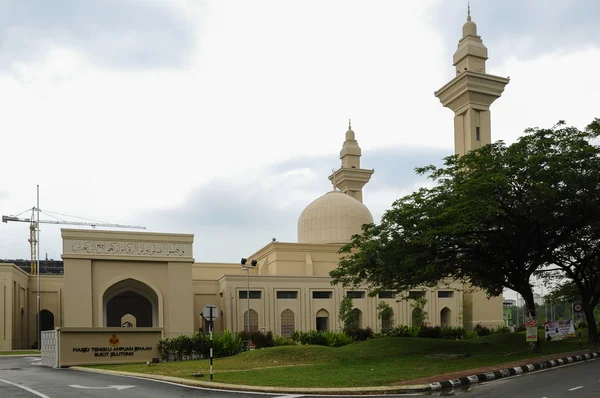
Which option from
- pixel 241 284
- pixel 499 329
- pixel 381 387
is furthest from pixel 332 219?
pixel 381 387

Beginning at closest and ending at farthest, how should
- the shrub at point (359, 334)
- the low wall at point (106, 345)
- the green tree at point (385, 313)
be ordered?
the low wall at point (106, 345), the shrub at point (359, 334), the green tree at point (385, 313)

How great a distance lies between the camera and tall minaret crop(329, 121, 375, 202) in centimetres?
6856

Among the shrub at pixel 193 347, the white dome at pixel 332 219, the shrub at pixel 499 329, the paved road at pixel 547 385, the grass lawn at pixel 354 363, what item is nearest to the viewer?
the paved road at pixel 547 385

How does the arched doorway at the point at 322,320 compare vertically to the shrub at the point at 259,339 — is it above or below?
below

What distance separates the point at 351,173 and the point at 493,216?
148 feet

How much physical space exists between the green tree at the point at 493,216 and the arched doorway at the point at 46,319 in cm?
3411

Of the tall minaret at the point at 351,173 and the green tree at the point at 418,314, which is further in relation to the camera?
the tall minaret at the point at 351,173

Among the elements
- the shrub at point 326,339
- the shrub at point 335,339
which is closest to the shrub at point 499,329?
the shrub at point 326,339

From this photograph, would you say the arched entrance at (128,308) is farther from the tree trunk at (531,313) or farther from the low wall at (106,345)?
the tree trunk at (531,313)

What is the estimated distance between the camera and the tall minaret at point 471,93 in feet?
161

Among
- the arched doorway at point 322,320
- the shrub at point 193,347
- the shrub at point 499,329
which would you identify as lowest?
the shrub at point 499,329

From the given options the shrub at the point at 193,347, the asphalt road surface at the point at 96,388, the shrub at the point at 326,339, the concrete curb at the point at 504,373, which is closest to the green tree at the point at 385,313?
the shrub at the point at 326,339

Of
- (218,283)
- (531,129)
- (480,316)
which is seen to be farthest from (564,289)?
(218,283)

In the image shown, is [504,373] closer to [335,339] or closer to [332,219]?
[335,339]
